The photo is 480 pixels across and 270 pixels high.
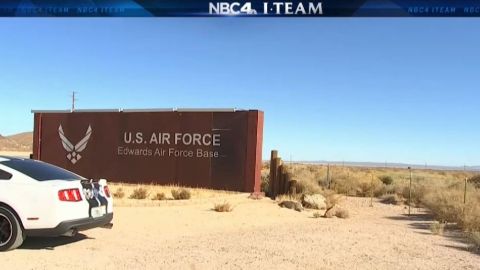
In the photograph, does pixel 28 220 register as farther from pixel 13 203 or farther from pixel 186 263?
pixel 186 263

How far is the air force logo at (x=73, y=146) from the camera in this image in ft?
86.9

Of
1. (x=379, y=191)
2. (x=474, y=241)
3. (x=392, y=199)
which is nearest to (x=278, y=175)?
(x=392, y=199)

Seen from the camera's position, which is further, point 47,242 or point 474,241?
point 474,241

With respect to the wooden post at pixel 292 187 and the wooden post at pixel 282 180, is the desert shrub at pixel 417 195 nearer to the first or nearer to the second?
the wooden post at pixel 292 187

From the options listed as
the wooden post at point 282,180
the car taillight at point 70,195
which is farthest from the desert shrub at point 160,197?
the car taillight at point 70,195

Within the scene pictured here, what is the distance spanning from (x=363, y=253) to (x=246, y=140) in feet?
41.4

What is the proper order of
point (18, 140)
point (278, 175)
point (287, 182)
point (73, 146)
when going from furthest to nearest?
point (18, 140), point (73, 146), point (278, 175), point (287, 182)

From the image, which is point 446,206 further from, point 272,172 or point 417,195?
point 417,195

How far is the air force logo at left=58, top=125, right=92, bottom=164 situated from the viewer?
86.9ft

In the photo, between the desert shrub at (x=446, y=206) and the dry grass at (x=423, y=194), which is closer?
the dry grass at (x=423, y=194)

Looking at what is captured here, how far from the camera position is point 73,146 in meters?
26.9

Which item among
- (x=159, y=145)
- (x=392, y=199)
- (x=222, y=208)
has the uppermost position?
(x=159, y=145)

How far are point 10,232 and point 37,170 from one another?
1210mm

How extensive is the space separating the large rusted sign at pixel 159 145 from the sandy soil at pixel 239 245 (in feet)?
22.0
